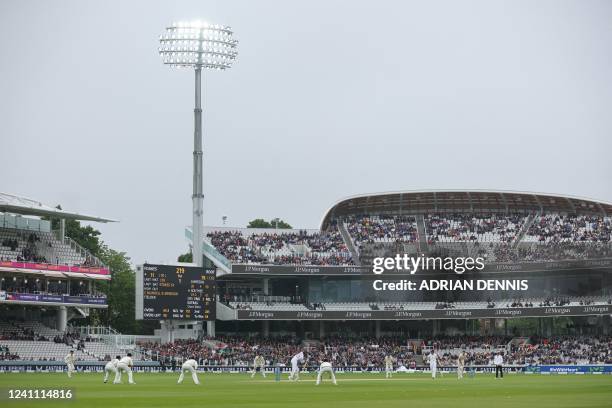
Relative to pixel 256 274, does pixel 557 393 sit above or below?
below

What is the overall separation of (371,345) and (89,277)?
2392cm

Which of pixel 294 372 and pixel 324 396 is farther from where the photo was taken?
pixel 294 372

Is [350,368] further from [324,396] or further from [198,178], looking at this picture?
[324,396]

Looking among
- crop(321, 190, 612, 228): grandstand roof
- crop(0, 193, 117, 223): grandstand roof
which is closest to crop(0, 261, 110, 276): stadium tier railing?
crop(0, 193, 117, 223): grandstand roof

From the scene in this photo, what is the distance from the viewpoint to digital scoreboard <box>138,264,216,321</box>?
251ft

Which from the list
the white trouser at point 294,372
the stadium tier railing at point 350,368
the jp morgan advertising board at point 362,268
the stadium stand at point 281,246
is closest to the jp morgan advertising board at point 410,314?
the jp morgan advertising board at point 362,268

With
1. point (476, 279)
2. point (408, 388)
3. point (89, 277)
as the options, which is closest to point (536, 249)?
point (476, 279)

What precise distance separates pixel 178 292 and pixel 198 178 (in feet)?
36.5

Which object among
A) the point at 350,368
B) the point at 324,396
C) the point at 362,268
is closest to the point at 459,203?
the point at 362,268

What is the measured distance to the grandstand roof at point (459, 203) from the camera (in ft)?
324

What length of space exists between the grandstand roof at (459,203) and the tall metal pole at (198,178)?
18157 millimetres

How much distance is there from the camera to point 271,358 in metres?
82.6

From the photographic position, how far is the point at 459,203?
101 meters

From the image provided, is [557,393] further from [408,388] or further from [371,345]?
[371,345]
